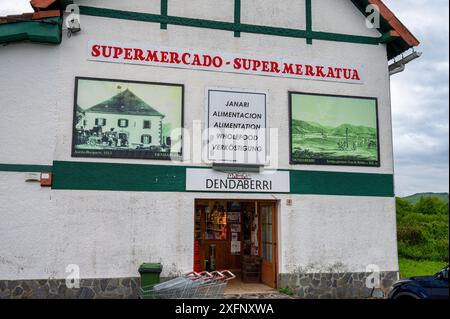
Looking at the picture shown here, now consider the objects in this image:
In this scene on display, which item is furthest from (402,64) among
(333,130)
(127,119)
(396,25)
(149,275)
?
(149,275)

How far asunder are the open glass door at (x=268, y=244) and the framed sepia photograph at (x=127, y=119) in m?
3.14

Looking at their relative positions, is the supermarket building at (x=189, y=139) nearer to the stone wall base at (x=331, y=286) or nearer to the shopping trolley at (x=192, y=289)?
the stone wall base at (x=331, y=286)

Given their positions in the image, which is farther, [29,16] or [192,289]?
[29,16]

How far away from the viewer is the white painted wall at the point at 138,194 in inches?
414

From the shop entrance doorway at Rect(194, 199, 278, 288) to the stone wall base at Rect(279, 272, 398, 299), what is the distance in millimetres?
1590

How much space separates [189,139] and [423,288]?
636 centimetres

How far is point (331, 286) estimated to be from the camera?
11938 mm

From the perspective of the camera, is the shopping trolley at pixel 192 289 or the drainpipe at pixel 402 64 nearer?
the shopping trolley at pixel 192 289

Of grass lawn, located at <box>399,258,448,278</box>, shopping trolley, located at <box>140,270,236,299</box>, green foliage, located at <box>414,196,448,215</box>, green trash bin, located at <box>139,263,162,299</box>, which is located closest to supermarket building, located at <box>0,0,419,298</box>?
green trash bin, located at <box>139,263,162,299</box>

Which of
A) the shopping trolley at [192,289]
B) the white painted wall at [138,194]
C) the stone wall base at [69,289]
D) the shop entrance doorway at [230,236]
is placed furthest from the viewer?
the shop entrance doorway at [230,236]

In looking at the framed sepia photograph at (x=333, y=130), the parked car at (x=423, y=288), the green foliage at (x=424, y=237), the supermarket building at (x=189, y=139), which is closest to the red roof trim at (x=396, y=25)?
the supermarket building at (x=189, y=139)

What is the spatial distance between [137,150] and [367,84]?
6.82m

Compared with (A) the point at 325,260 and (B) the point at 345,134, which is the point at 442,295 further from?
(B) the point at 345,134

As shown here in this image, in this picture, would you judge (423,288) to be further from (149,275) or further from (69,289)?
→ (69,289)
